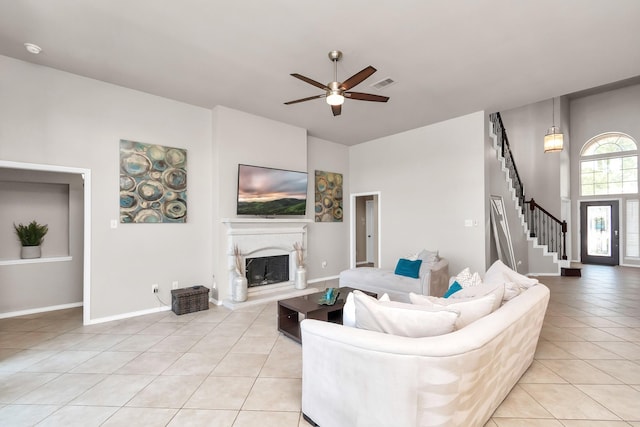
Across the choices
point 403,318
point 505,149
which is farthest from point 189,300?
point 505,149

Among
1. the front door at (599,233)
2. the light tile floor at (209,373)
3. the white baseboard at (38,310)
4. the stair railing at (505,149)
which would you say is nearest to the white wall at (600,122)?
the front door at (599,233)

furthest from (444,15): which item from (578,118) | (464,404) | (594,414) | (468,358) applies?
(578,118)

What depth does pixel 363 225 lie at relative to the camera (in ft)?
28.9

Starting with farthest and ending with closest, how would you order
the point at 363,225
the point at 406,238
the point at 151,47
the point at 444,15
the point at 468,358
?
the point at 363,225, the point at 406,238, the point at 151,47, the point at 444,15, the point at 468,358

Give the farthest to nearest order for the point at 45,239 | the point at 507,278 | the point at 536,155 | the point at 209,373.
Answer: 1. the point at 536,155
2. the point at 45,239
3. the point at 507,278
4. the point at 209,373

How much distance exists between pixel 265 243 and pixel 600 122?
1021 centimetres

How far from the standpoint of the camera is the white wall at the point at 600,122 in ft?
26.5

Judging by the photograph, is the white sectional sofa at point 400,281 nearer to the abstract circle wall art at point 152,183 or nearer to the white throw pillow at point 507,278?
the white throw pillow at point 507,278

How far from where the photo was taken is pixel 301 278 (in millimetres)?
5324

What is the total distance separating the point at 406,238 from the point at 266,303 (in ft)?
9.65

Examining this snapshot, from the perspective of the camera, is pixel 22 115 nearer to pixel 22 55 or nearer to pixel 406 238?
pixel 22 55

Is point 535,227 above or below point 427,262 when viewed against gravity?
above

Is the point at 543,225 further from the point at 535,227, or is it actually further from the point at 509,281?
the point at 509,281

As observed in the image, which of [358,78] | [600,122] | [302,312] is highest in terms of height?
[600,122]
